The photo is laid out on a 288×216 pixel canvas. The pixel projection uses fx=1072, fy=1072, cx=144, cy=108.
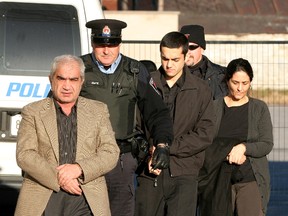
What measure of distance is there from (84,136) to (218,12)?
45.0 m

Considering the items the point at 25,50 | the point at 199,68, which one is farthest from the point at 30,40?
the point at 199,68

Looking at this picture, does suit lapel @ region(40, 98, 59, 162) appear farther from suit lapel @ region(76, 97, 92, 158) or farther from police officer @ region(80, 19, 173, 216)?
police officer @ region(80, 19, 173, 216)

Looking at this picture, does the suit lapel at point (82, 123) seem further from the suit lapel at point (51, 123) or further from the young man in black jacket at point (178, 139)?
the young man in black jacket at point (178, 139)

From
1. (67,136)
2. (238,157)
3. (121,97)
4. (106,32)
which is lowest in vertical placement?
(238,157)

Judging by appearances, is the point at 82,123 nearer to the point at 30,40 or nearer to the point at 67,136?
the point at 67,136

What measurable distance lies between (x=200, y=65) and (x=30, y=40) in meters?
1.55

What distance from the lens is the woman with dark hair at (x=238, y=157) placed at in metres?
8.05

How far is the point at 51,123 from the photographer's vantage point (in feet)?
21.1

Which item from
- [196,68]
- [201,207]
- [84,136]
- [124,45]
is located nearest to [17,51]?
[196,68]

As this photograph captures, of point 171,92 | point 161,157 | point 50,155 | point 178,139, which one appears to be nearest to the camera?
point 50,155

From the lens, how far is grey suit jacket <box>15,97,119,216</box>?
632 cm

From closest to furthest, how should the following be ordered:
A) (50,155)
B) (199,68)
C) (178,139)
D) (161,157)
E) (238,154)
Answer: (50,155)
(161,157)
(178,139)
(238,154)
(199,68)

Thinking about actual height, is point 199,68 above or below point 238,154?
above

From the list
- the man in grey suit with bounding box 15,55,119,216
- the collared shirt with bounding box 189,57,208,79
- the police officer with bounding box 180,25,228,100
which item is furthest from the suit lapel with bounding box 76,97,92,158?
the collared shirt with bounding box 189,57,208,79
